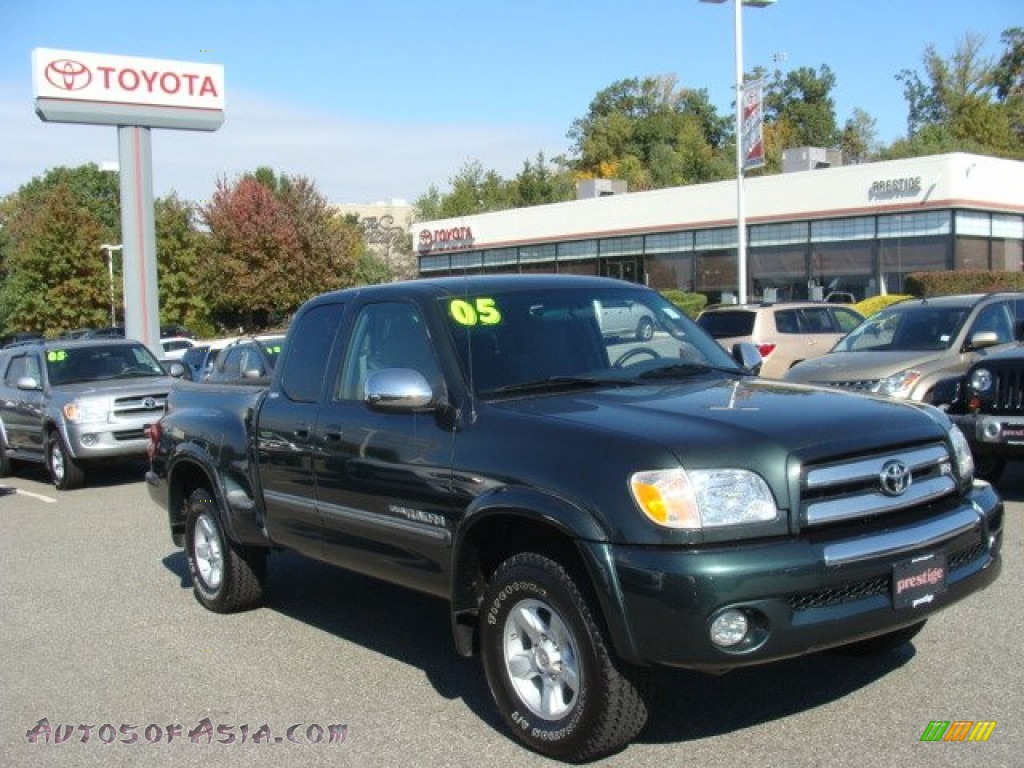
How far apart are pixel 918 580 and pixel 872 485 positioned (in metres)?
0.40

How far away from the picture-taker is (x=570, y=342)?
18.5 feet

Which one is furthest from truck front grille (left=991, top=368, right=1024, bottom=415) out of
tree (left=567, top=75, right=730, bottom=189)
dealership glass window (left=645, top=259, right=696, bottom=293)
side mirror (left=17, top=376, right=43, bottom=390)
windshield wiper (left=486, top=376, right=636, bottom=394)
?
tree (left=567, top=75, right=730, bottom=189)

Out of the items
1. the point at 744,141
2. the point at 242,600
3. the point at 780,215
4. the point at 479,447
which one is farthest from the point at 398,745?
the point at 780,215

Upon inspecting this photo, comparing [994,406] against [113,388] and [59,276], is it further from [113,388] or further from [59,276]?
[59,276]

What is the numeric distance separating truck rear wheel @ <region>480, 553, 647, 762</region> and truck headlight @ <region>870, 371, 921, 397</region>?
7.47 metres

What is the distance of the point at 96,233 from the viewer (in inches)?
2223

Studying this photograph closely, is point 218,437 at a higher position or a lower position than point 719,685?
higher

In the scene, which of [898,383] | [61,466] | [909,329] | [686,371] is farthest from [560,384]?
[61,466]

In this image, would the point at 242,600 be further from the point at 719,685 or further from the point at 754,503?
the point at 754,503

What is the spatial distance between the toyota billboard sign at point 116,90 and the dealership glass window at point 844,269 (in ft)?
62.9

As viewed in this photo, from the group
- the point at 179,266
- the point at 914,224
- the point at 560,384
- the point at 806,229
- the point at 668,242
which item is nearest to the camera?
the point at 560,384

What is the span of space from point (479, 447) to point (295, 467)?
1638 mm

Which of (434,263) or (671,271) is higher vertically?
(434,263)

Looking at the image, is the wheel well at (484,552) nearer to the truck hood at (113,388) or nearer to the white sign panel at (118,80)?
the truck hood at (113,388)
